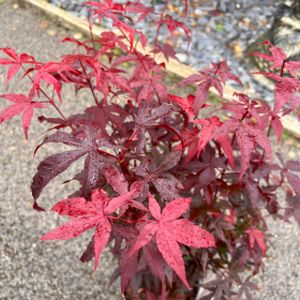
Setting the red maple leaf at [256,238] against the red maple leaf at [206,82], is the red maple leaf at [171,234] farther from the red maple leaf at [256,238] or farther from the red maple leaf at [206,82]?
the red maple leaf at [256,238]

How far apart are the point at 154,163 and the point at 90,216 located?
0.42 metres

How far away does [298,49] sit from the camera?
11.2ft

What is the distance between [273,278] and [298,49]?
1831 mm

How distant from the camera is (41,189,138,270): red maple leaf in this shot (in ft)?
3.03

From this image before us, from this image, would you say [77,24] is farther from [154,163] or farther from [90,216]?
[90,216]

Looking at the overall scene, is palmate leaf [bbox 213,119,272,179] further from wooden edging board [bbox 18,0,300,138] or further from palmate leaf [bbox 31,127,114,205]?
wooden edging board [bbox 18,0,300,138]

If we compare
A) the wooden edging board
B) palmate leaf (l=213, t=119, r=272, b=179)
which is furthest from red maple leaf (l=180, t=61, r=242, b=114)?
the wooden edging board

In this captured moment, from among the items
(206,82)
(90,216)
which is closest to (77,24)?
(206,82)

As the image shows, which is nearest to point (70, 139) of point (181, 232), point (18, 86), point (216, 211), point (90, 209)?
point (90, 209)

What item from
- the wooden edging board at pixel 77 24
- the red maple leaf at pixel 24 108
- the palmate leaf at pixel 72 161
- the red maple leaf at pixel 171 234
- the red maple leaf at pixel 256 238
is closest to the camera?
the red maple leaf at pixel 171 234

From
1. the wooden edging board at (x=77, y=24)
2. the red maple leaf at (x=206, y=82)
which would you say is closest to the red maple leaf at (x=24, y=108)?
the red maple leaf at (x=206, y=82)

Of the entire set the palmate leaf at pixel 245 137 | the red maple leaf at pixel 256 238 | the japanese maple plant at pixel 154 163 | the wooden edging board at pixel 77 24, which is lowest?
the wooden edging board at pixel 77 24

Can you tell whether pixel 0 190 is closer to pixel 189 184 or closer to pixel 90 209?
pixel 189 184

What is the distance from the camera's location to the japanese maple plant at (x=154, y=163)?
0.99 meters
